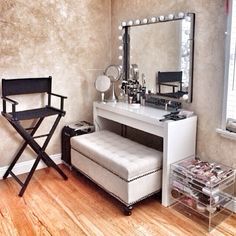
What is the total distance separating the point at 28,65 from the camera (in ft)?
9.88

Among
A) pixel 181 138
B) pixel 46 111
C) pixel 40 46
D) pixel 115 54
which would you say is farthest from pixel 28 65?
pixel 181 138

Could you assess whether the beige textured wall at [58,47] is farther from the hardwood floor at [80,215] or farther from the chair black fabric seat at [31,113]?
the hardwood floor at [80,215]

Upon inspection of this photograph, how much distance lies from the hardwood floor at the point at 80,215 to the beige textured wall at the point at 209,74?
0.60 m

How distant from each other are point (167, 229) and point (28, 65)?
214cm

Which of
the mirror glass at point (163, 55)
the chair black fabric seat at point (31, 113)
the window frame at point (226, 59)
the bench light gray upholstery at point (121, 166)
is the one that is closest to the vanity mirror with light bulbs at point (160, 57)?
the mirror glass at point (163, 55)

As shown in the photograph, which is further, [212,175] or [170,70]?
[170,70]

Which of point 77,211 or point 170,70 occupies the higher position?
point 170,70

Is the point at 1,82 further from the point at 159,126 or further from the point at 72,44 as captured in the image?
the point at 159,126

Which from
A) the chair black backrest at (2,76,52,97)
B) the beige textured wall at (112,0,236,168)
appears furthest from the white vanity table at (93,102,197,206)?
the chair black backrest at (2,76,52,97)

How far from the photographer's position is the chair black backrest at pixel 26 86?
285 centimetres

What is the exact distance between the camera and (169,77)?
2787mm

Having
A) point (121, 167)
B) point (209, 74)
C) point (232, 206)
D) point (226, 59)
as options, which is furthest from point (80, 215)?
point (226, 59)

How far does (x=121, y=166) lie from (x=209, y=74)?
1104 mm

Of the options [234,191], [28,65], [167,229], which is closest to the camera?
[167,229]
